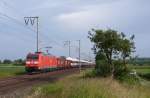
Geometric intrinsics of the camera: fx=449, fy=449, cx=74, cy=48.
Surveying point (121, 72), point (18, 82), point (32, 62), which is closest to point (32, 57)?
point (32, 62)

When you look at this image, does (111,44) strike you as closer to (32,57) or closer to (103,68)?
(103,68)

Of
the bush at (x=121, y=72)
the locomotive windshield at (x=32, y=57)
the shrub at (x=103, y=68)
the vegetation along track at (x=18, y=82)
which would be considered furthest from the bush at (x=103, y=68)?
the locomotive windshield at (x=32, y=57)

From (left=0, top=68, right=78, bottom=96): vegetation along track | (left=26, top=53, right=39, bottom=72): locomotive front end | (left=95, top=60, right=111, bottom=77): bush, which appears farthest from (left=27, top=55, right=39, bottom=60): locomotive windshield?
(left=95, top=60, right=111, bottom=77): bush

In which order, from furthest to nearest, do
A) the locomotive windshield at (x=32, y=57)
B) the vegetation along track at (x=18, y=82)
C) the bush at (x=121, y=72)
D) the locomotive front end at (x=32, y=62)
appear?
the locomotive windshield at (x=32, y=57) < the locomotive front end at (x=32, y=62) < the bush at (x=121, y=72) < the vegetation along track at (x=18, y=82)

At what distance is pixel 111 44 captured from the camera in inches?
1761

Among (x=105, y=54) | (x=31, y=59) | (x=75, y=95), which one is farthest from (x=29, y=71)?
(x=75, y=95)

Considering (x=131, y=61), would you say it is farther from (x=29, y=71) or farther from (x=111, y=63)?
(x=29, y=71)

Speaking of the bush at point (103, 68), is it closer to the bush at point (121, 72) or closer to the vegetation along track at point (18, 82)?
the bush at point (121, 72)

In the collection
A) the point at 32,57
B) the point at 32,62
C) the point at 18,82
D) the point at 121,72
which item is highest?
the point at 32,57

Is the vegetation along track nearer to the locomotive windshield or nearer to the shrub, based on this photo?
the shrub

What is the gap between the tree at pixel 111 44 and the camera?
4438 cm

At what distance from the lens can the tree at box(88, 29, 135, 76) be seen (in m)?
44.4

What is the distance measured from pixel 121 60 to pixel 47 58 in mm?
35751

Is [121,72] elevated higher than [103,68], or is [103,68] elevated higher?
[103,68]
